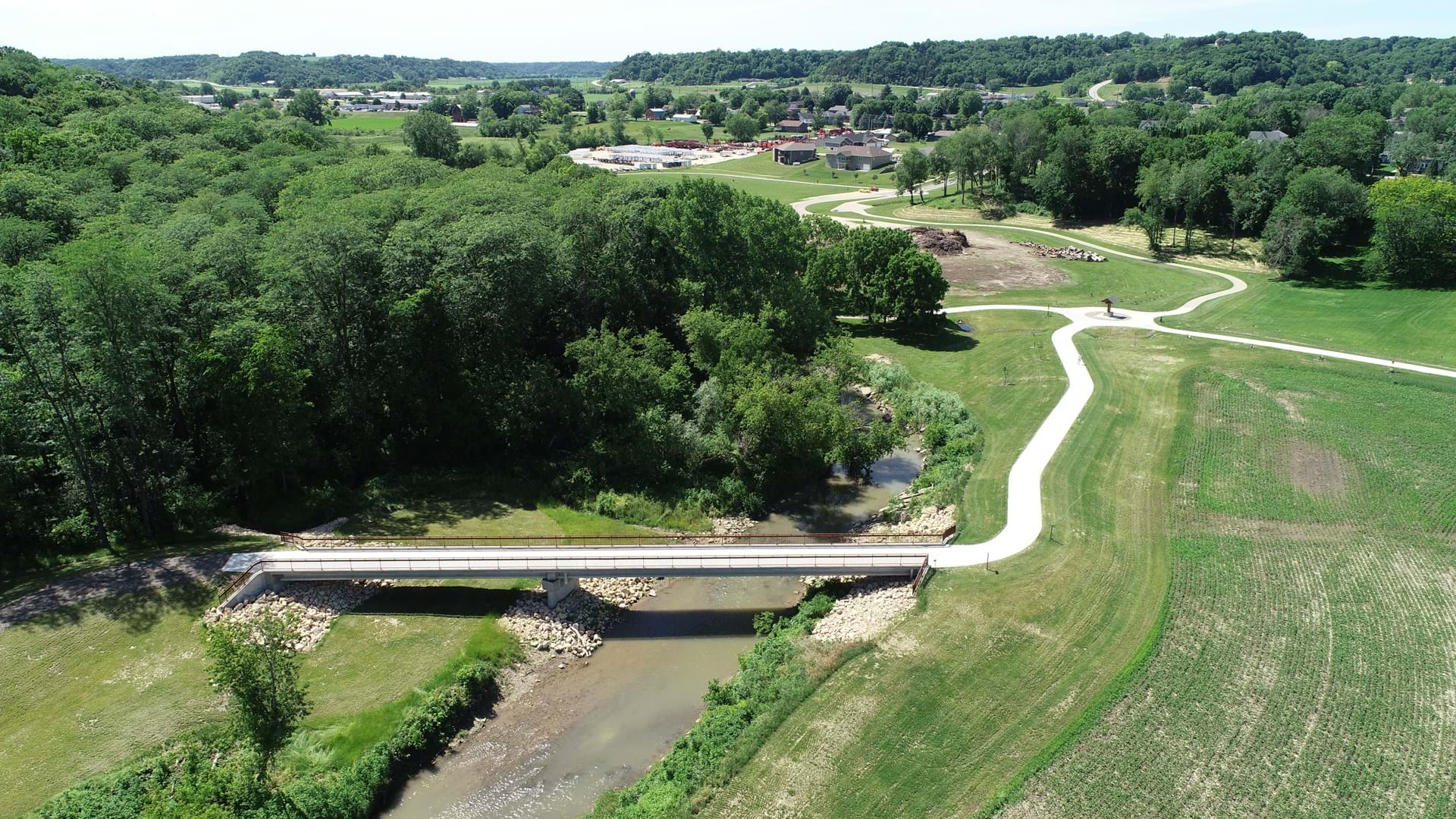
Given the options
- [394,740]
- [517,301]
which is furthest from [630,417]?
[394,740]

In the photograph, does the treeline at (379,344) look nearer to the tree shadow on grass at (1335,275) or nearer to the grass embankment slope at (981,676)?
the grass embankment slope at (981,676)

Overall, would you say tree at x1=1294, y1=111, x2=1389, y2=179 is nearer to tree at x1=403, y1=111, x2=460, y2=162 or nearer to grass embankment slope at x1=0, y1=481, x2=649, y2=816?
tree at x1=403, y1=111, x2=460, y2=162

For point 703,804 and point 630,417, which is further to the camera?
point 630,417

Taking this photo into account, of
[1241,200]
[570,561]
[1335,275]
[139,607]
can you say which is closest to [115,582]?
[139,607]

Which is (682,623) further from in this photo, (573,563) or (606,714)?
(606,714)

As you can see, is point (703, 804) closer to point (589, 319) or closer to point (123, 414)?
point (123, 414)

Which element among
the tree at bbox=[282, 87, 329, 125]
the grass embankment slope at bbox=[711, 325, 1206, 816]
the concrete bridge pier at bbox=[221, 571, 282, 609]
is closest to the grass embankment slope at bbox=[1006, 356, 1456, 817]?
the grass embankment slope at bbox=[711, 325, 1206, 816]

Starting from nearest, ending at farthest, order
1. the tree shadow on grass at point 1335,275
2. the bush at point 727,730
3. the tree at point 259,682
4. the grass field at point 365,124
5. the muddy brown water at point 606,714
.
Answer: the tree at point 259,682 < the bush at point 727,730 < the muddy brown water at point 606,714 < the tree shadow on grass at point 1335,275 < the grass field at point 365,124

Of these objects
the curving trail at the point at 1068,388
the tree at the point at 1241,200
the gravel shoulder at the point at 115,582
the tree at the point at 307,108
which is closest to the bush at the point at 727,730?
the curving trail at the point at 1068,388
